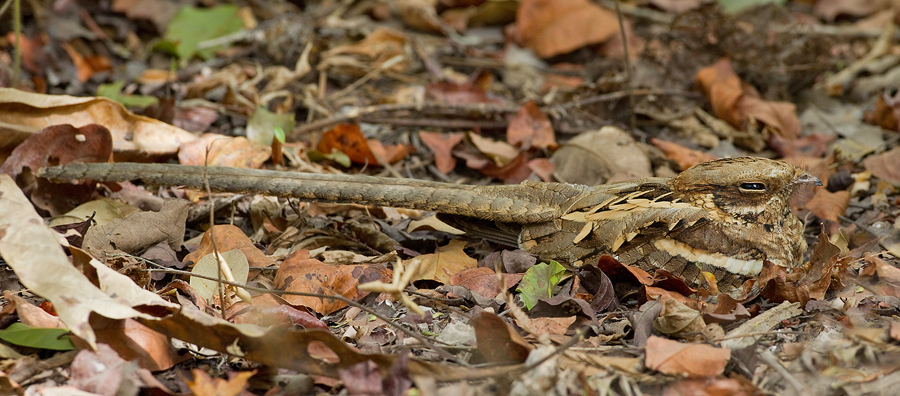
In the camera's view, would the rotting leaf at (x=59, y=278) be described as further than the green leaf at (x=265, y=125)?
No

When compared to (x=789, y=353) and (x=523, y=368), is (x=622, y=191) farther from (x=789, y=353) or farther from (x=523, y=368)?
(x=523, y=368)

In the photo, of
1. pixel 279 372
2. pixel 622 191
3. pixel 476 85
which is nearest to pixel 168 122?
pixel 476 85

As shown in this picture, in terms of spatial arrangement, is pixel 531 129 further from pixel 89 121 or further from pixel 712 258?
pixel 89 121

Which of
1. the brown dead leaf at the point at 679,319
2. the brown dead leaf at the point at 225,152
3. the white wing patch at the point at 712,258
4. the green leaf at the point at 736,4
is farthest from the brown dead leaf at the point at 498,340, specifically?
the green leaf at the point at 736,4

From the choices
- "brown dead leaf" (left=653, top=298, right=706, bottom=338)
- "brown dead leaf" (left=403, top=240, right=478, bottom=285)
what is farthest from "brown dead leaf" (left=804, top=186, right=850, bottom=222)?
"brown dead leaf" (left=403, top=240, right=478, bottom=285)

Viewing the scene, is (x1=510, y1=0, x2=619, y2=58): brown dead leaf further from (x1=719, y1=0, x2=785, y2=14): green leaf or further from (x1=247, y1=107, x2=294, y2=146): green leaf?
(x1=247, y1=107, x2=294, y2=146): green leaf

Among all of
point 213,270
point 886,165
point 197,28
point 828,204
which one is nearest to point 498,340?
point 213,270

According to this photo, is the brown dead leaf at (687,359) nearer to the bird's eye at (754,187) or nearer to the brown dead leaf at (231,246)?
the bird's eye at (754,187)
